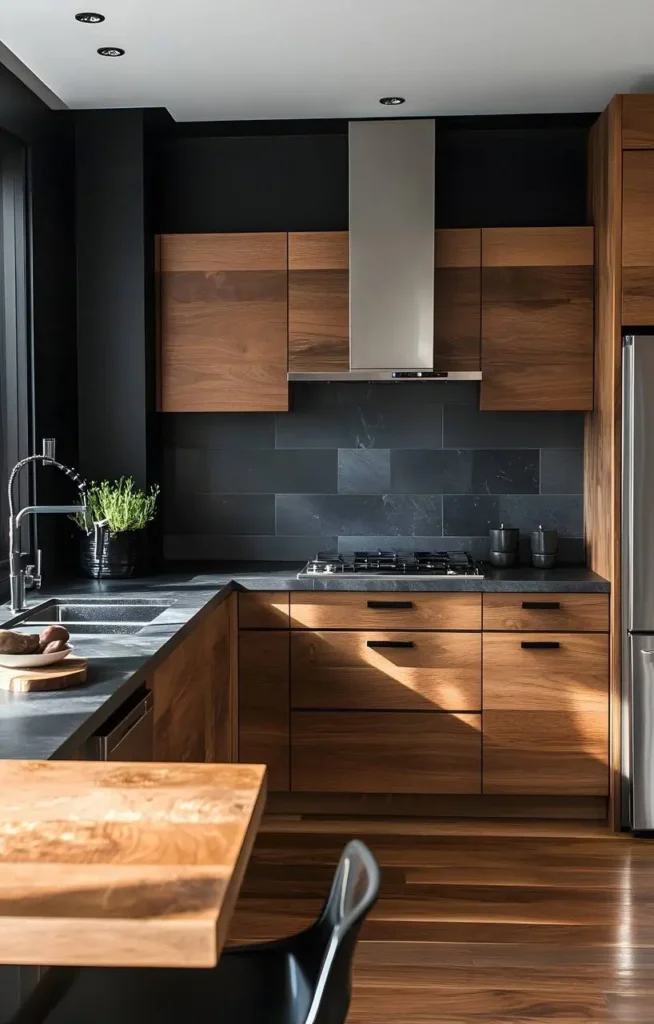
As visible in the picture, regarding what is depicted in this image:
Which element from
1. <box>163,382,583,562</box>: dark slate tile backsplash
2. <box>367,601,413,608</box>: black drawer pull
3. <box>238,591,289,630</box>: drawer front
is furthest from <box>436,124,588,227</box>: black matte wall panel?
<box>238,591,289,630</box>: drawer front

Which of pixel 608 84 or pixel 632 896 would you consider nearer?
pixel 632 896

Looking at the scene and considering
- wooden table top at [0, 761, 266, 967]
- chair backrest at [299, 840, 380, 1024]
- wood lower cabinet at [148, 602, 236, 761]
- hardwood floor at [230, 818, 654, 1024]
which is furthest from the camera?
wood lower cabinet at [148, 602, 236, 761]

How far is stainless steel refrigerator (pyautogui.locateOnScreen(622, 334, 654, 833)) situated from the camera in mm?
3645

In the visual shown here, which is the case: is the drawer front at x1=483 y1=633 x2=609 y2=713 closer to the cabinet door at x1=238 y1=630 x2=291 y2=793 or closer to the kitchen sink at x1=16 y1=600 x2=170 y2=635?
the cabinet door at x1=238 y1=630 x2=291 y2=793

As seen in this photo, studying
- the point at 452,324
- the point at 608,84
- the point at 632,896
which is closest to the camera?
the point at 632,896

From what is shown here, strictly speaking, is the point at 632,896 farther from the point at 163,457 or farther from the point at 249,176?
the point at 249,176

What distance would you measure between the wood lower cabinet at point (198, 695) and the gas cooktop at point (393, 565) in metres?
0.43

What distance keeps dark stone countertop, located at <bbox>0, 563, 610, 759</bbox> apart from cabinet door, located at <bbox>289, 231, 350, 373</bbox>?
2.68ft

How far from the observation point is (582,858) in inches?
140

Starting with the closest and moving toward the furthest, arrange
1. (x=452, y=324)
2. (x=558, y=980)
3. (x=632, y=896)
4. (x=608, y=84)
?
(x=558, y=980) < (x=632, y=896) < (x=608, y=84) < (x=452, y=324)

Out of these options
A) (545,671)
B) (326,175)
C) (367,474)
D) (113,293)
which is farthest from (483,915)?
(326,175)

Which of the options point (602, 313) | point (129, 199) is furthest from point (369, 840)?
point (129, 199)

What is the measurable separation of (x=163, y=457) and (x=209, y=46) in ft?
5.51

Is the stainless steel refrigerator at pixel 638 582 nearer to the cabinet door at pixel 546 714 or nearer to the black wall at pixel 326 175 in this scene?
the cabinet door at pixel 546 714
